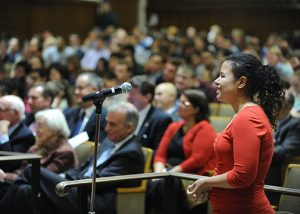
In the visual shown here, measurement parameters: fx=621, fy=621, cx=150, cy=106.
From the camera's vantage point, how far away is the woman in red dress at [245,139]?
→ 270 cm

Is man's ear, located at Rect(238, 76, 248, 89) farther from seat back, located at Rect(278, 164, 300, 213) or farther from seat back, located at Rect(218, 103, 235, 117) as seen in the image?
seat back, located at Rect(218, 103, 235, 117)

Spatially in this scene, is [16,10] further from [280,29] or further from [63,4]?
[280,29]

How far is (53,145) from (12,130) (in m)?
0.54

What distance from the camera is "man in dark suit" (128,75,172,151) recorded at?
5555mm

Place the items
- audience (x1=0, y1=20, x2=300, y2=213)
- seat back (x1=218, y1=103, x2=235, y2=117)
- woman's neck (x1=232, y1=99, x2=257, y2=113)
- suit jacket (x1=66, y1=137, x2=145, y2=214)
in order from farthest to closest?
seat back (x1=218, y1=103, x2=235, y2=117)
audience (x1=0, y1=20, x2=300, y2=213)
suit jacket (x1=66, y1=137, x2=145, y2=214)
woman's neck (x1=232, y1=99, x2=257, y2=113)

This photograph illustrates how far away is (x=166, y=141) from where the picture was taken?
16.7 ft

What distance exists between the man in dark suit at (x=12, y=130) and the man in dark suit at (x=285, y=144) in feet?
6.36

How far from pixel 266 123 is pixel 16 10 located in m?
13.1

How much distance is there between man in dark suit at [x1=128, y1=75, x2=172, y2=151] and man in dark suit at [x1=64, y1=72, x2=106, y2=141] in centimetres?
39

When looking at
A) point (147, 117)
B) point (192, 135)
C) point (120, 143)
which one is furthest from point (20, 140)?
Result: point (192, 135)

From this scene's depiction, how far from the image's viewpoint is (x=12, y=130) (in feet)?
16.7

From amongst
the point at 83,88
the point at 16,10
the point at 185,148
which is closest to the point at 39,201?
the point at 185,148

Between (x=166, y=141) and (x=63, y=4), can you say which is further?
(x=63, y=4)

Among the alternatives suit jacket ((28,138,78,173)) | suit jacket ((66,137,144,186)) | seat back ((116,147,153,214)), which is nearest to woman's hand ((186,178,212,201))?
seat back ((116,147,153,214))
